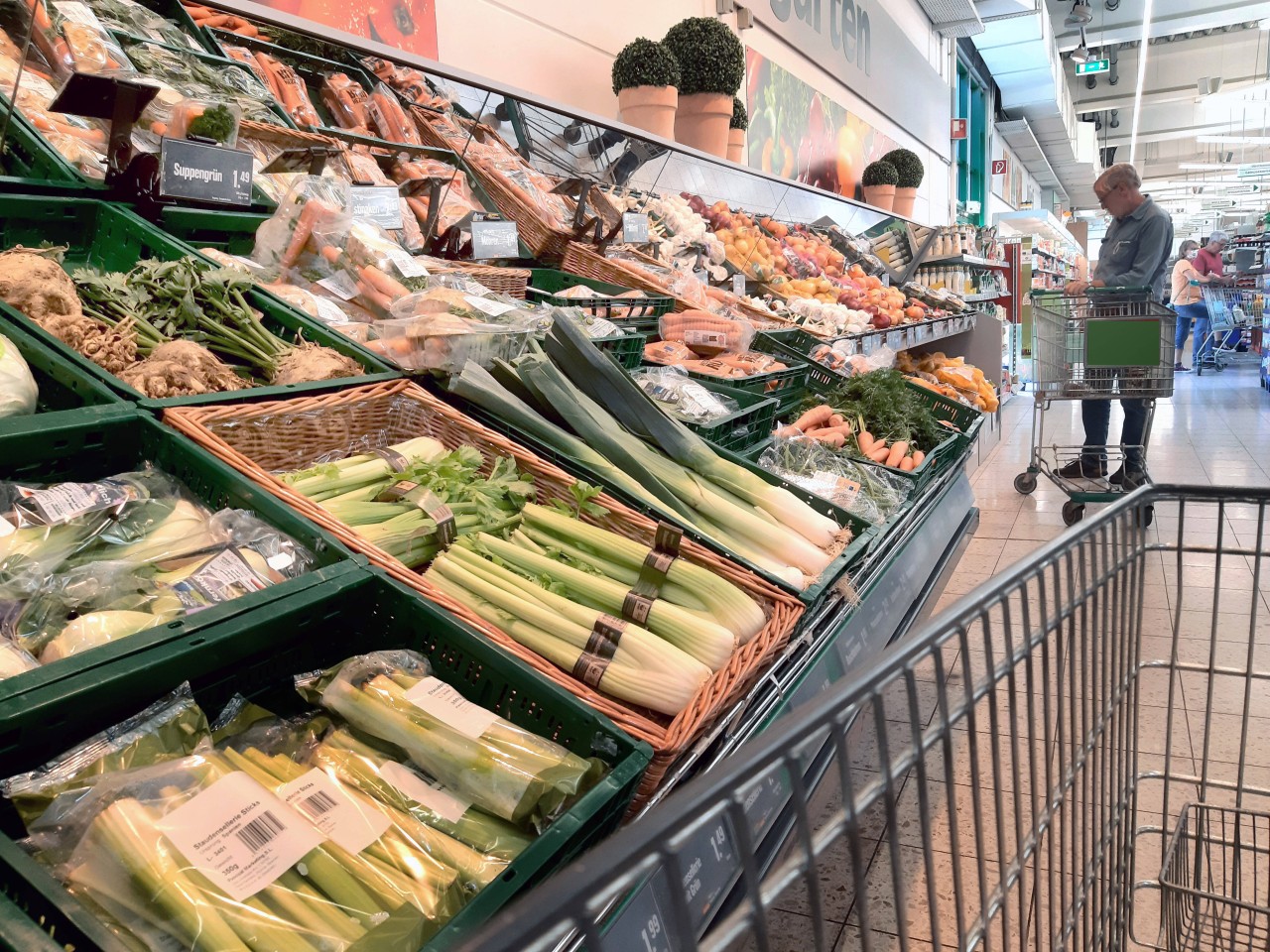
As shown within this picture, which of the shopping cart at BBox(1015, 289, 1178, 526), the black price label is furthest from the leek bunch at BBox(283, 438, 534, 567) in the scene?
the shopping cart at BBox(1015, 289, 1178, 526)

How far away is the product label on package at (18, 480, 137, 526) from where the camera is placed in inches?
46.5

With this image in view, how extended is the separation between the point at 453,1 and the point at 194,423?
327cm

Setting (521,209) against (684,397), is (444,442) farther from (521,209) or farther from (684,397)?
(521,209)

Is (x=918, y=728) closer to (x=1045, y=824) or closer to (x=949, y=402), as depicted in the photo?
(x=1045, y=824)

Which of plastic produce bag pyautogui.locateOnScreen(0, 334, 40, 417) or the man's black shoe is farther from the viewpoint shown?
the man's black shoe

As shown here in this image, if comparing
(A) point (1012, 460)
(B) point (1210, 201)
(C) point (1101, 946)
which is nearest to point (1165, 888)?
(C) point (1101, 946)

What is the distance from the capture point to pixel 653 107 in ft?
14.5

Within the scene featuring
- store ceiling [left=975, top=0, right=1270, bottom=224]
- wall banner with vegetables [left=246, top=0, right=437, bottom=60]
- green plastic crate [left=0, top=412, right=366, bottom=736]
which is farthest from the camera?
store ceiling [left=975, top=0, right=1270, bottom=224]

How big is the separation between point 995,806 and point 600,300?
2.20 metres

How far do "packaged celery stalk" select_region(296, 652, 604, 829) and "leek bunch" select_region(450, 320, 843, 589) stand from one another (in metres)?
0.69

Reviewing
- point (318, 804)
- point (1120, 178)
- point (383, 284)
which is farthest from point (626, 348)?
point (1120, 178)

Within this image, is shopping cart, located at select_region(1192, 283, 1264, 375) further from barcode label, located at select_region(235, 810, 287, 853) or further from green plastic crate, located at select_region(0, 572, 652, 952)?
barcode label, located at select_region(235, 810, 287, 853)

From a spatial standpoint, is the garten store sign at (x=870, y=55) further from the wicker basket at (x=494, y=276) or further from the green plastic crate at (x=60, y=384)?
the green plastic crate at (x=60, y=384)

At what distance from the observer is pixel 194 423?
1371mm
